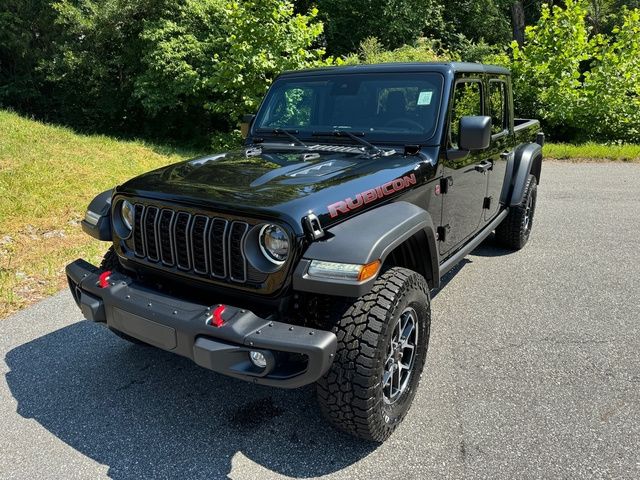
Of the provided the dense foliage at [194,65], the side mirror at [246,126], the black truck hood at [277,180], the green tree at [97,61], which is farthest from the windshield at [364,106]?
the green tree at [97,61]

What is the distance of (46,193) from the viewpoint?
681cm

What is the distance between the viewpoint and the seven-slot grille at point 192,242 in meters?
2.42

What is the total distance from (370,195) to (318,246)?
552 millimetres

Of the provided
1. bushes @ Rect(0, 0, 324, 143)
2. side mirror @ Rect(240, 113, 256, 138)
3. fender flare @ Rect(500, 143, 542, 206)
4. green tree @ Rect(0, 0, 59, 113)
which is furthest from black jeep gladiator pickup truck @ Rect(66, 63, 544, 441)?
green tree @ Rect(0, 0, 59, 113)

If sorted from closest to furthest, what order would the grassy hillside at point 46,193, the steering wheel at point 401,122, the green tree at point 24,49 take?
the steering wheel at point 401,122 < the grassy hillside at point 46,193 < the green tree at point 24,49

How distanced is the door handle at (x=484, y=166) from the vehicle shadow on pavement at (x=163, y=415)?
2209mm

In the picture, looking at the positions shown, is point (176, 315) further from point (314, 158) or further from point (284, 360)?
point (314, 158)

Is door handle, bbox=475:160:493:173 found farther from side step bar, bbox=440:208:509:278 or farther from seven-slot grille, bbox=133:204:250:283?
seven-slot grille, bbox=133:204:250:283

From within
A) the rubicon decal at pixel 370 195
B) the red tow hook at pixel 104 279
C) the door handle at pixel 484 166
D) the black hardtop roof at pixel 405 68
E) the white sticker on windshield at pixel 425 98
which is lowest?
the red tow hook at pixel 104 279

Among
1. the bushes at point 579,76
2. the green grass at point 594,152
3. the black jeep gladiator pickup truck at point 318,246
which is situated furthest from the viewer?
the bushes at point 579,76

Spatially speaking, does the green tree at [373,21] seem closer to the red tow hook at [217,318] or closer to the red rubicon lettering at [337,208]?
the red rubicon lettering at [337,208]

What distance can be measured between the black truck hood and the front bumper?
479 millimetres

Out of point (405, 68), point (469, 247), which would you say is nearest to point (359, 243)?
point (405, 68)

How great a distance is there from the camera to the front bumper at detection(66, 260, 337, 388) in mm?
2133
